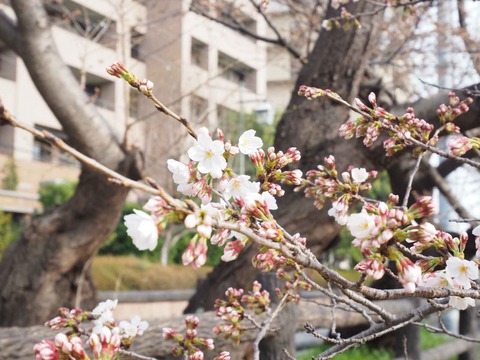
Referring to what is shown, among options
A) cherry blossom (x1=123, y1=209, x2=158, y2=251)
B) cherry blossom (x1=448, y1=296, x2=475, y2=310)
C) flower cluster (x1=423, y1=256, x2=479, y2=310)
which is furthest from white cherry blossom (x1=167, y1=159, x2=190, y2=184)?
cherry blossom (x1=448, y1=296, x2=475, y2=310)

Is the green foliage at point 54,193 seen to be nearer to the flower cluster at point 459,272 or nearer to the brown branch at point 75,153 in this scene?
the flower cluster at point 459,272

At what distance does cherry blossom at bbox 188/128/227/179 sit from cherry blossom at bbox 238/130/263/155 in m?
0.09

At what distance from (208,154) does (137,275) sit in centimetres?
1136

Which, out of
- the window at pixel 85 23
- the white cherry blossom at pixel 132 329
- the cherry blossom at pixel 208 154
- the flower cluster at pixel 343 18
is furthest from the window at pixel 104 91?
the cherry blossom at pixel 208 154

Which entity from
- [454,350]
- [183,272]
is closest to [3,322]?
[454,350]

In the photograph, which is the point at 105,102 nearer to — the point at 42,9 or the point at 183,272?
the point at 183,272

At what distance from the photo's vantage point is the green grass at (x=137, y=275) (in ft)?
37.7

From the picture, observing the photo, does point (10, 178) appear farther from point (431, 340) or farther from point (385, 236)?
point (385, 236)

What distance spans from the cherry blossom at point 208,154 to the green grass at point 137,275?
33.9ft

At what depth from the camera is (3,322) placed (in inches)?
171

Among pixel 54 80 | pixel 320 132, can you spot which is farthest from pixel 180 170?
pixel 320 132

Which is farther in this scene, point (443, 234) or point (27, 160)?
point (27, 160)

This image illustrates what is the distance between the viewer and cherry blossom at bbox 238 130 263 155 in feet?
4.48

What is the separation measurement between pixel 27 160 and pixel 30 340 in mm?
18693
